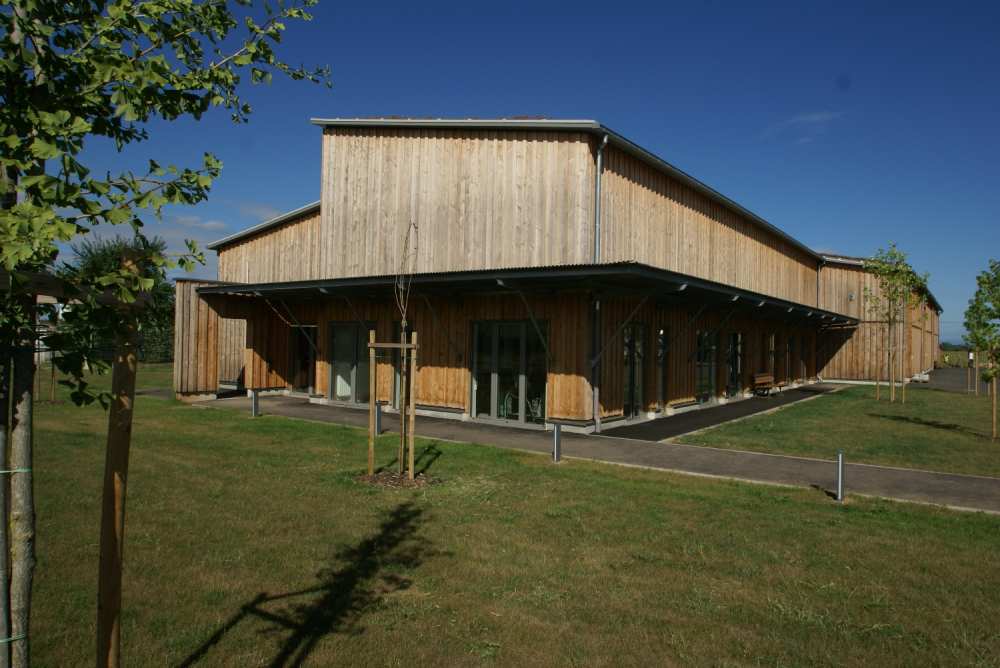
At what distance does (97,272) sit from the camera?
107 inches

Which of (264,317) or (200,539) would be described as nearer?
(200,539)

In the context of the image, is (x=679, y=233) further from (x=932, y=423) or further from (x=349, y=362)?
(x=349, y=362)

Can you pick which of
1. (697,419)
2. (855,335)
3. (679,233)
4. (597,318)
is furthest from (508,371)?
(855,335)

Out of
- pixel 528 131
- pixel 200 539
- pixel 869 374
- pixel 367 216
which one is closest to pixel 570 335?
pixel 528 131

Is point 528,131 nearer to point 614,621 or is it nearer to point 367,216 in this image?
point 367,216

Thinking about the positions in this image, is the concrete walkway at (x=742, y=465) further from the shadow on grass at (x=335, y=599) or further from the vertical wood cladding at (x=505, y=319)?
the shadow on grass at (x=335, y=599)

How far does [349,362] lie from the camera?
A: 21.2 meters

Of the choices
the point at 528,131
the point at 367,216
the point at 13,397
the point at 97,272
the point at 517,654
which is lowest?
the point at 517,654

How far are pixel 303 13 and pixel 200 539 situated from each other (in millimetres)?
5542

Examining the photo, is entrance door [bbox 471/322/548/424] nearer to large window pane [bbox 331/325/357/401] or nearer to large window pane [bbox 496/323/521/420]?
large window pane [bbox 496/323/521/420]

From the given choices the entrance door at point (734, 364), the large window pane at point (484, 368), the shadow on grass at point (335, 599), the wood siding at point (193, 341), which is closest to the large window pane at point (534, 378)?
the large window pane at point (484, 368)

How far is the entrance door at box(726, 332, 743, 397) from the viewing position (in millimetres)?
24531

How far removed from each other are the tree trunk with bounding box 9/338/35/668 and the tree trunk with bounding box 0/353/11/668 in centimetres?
3

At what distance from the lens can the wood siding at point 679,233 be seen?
1725cm
